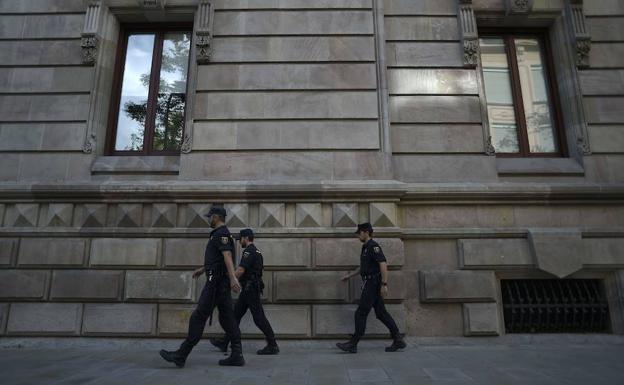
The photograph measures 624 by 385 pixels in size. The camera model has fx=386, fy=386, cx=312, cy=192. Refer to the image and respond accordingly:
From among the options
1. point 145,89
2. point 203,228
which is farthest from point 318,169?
point 145,89

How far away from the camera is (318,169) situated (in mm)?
8461

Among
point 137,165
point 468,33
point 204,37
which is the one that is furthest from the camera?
point 468,33

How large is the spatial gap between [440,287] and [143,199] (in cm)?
654

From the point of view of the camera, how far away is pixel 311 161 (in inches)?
336

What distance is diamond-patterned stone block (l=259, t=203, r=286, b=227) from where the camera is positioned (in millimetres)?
8102

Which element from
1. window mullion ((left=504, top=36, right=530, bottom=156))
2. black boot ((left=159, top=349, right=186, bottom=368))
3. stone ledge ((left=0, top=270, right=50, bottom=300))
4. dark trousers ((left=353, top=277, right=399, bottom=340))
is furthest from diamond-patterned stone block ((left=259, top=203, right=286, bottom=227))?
window mullion ((left=504, top=36, right=530, bottom=156))

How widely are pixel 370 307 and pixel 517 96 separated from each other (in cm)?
668

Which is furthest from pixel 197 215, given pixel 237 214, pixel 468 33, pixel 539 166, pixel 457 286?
pixel 539 166

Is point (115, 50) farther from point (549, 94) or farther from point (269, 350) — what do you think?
point (549, 94)

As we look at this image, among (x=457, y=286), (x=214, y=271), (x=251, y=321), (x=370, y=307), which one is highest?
(x=214, y=271)

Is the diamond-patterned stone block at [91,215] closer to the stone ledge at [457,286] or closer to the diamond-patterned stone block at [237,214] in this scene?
the diamond-patterned stone block at [237,214]

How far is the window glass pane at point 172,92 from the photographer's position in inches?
371

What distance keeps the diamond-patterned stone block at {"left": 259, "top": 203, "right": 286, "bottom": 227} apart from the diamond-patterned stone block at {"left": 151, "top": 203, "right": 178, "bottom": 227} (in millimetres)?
1881

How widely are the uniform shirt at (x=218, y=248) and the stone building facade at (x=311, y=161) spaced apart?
2.08 meters
